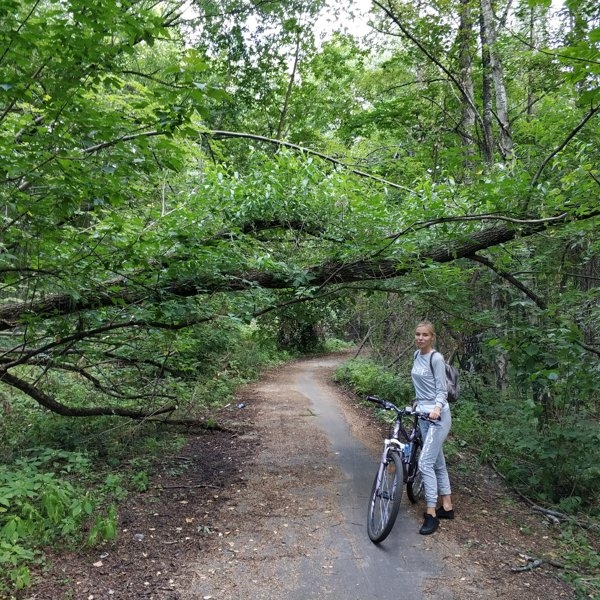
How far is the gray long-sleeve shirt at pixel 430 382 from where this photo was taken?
4.56 meters

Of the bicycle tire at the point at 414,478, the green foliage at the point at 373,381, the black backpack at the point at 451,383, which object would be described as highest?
the black backpack at the point at 451,383

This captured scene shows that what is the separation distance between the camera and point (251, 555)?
4035 millimetres

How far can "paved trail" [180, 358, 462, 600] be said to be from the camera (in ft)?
11.7

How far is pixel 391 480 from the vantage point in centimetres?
452

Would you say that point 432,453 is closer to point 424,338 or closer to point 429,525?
point 429,525

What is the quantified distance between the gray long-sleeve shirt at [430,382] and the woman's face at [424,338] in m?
0.09

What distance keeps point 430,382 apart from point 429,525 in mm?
1433

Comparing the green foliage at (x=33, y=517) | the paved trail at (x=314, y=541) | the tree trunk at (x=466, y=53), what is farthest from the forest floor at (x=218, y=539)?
the tree trunk at (x=466, y=53)

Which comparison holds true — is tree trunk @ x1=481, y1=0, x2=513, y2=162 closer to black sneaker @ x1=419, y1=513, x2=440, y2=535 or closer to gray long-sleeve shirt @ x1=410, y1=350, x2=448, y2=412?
gray long-sleeve shirt @ x1=410, y1=350, x2=448, y2=412

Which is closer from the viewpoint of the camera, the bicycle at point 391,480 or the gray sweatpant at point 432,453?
the bicycle at point 391,480

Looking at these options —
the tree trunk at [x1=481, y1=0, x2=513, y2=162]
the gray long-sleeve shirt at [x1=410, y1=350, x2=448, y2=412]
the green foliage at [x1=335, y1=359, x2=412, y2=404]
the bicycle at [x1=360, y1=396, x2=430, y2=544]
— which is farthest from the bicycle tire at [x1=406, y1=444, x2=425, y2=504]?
the tree trunk at [x1=481, y1=0, x2=513, y2=162]

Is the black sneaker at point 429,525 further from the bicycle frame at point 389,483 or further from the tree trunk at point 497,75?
the tree trunk at point 497,75

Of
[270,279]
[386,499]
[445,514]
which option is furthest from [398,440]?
[270,279]

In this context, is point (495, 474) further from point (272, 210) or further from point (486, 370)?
point (272, 210)
